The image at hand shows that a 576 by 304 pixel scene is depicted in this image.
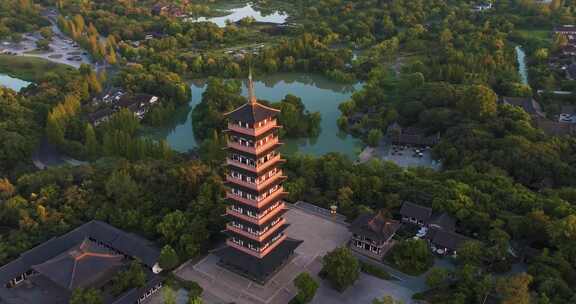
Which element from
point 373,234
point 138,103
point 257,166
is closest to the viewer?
point 257,166

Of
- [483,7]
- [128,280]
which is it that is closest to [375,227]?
[128,280]

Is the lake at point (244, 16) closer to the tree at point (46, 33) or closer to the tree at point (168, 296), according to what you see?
the tree at point (46, 33)

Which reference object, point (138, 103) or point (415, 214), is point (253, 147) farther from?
point (138, 103)

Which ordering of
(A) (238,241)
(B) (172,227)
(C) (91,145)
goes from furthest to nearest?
1. (C) (91,145)
2. (B) (172,227)
3. (A) (238,241)

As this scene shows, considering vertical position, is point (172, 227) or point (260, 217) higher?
point (260, 217)

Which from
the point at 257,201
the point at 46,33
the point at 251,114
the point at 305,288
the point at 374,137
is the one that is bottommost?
the point at 305,288

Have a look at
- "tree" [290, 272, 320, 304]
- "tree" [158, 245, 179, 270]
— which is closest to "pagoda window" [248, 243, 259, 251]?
"tree" [290, 272, 320, 304]

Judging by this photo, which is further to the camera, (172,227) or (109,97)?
(109,97)

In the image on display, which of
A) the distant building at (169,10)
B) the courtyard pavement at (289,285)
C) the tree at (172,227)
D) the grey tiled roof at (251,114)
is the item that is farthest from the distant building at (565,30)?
the tree at (172,227)
